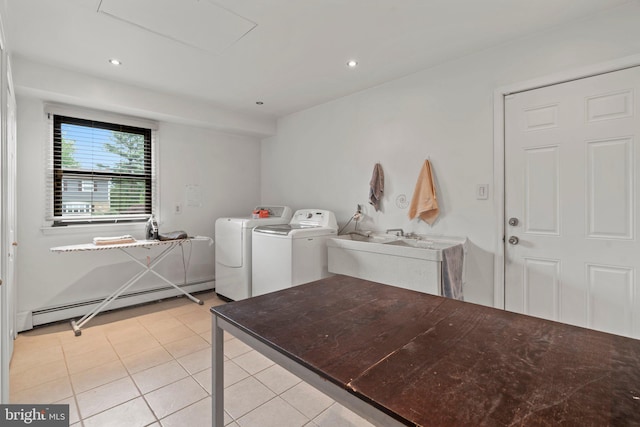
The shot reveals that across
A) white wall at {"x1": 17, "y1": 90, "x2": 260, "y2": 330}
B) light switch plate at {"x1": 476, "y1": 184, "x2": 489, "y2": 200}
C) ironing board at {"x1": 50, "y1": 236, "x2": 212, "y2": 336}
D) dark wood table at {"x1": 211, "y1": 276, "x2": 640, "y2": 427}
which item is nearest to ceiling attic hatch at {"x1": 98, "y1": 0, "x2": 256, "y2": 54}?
white wall at {"x1": 17, "y1": 90, "x2": 260, "y2": 330}

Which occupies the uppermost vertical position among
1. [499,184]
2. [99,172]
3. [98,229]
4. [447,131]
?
[447,131]

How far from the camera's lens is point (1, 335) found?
4.56 feet

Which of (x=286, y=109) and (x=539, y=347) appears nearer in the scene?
(x=539, y=347)

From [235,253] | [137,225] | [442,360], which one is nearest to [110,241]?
[137,225]

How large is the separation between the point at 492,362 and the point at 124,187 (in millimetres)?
3688

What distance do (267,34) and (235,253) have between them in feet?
7.23

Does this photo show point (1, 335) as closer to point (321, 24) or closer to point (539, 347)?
point (539, 347)

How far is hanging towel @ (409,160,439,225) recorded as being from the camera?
8.25 ft

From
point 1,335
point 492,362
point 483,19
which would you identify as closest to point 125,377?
point 1,335

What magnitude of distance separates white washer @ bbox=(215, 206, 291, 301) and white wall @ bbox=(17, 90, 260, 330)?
455 millimetres

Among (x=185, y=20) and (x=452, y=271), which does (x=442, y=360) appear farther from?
(x=185, y=20)

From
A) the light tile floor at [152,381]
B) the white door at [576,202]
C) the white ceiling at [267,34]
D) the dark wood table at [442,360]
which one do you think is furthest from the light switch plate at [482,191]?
the light tile floor at [152,381]

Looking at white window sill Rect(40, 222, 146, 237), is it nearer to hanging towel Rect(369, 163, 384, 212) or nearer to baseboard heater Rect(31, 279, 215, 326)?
baseboard heater Rect(31, 279, 215, 326)

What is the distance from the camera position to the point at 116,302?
3.20m
